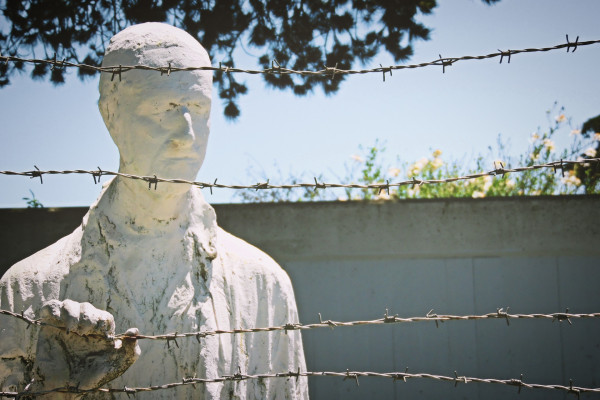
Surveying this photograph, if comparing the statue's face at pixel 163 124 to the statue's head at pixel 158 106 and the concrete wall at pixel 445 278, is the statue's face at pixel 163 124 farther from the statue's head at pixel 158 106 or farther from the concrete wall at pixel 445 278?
the concrete wall at pixel 445 278

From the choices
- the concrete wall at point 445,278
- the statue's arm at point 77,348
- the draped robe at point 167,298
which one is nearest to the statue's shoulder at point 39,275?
the draped robe at point 167,298

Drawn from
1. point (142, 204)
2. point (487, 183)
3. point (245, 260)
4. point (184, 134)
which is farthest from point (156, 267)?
point (487, 183)

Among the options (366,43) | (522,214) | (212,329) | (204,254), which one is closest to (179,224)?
(204,254)

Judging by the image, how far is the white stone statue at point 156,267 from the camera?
2326 millimetres

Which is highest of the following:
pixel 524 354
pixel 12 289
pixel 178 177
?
pixel 178 177

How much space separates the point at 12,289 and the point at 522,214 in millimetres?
3997

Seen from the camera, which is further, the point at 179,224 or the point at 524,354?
the point at 524,354

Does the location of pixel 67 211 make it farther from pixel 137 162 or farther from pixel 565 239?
pixel 565 239

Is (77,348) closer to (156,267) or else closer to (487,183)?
(156,267)

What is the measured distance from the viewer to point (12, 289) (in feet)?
7.71

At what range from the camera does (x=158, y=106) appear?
2354 millimetres

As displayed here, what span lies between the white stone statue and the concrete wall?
105 inches

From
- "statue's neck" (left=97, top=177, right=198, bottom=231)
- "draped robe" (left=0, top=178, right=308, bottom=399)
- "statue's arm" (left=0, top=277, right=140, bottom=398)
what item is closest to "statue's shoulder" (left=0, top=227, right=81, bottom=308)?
"draped robe" (left=0, top=178, right=308, bottom=399)

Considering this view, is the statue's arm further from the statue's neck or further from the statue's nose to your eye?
the statue's nose
